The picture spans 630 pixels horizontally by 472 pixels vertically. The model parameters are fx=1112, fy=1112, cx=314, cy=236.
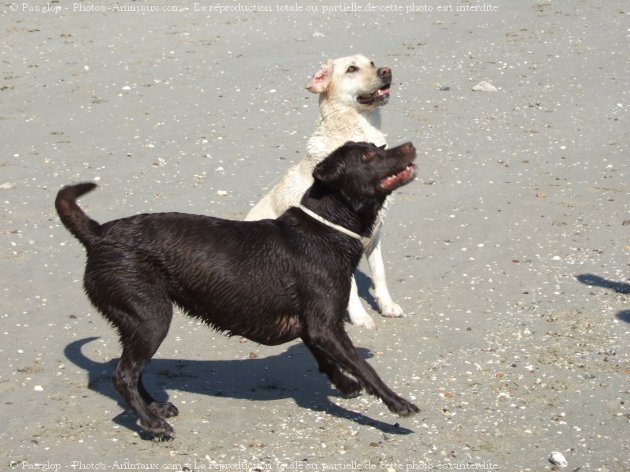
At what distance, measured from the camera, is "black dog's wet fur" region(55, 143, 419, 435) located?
22.1 ft

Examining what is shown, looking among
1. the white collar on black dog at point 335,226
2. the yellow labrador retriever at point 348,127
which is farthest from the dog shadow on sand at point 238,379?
the white collar on black dog at point 335,226

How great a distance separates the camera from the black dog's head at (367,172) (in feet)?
22.5

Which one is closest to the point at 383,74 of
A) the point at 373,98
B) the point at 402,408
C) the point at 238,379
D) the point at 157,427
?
the point at 373,98

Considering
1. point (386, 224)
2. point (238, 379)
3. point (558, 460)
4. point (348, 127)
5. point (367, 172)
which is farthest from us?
point (386, 224)

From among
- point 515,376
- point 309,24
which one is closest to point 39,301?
point 515,376

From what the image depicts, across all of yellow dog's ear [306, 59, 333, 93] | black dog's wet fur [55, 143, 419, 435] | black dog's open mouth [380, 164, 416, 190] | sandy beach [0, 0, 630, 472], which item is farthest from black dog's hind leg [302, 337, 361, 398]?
yellow dog's ear [306, 59, 333, 93]

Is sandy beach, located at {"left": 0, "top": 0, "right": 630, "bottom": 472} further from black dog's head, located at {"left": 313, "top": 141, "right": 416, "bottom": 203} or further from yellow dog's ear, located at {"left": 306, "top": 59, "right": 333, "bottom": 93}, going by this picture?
yellow dog's ear, located at {"left": 306, "top": 59, "right": 333, "bottom": 93}

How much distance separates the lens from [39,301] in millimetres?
9102

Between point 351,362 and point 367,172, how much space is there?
1168mm

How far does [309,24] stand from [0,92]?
15.8ft

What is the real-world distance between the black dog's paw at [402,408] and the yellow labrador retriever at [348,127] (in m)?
2.12

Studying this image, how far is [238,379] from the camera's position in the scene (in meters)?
7.86

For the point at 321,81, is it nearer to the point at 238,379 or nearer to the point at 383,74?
the point at 383,74

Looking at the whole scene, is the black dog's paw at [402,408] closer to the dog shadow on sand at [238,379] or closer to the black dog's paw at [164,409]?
the dog shadow on sand at [238,379]
